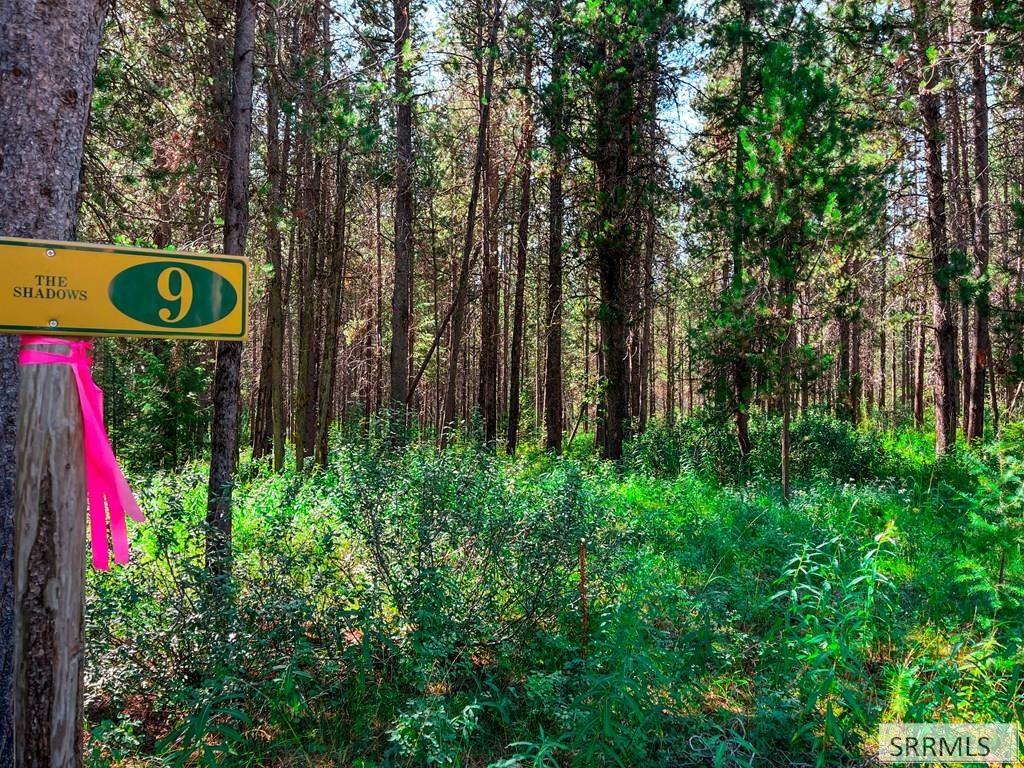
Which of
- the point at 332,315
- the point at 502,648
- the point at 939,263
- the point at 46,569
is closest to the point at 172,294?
the point at 46,569

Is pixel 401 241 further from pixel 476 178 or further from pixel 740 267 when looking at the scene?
pixel 740 267

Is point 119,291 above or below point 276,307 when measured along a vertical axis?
below

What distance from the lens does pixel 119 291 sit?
1951 mm

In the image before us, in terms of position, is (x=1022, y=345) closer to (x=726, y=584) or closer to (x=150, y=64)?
(x=726, y=584)

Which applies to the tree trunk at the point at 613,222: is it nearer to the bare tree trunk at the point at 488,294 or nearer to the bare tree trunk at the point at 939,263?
the bare tree trunk at the point at 488,294

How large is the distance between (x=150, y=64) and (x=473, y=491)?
6998 mm

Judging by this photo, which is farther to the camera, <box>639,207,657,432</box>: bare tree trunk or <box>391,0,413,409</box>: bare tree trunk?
<box>639,207,657,432</box>: bare tree trunk

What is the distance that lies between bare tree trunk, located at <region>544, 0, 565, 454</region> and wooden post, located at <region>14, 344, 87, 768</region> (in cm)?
964

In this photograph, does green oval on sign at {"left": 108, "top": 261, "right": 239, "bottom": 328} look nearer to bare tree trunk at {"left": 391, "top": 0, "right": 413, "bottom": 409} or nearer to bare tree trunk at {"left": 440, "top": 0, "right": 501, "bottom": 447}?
bare tree trunk at {"left": 440, "top": 0, "right": 501, "bottom": 447}

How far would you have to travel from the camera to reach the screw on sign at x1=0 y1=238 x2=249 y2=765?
1.84 m

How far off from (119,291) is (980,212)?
12.6 metres
